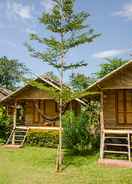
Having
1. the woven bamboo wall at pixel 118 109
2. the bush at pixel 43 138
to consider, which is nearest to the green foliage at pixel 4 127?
the bush at pixel 43 138

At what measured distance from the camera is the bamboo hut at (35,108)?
69.2 ft

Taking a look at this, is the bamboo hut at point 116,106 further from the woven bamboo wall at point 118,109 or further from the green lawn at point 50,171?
the green lawn at point 50,171

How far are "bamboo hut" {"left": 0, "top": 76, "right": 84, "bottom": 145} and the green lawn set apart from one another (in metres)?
4.04

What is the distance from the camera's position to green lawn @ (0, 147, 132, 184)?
11719 millimetres

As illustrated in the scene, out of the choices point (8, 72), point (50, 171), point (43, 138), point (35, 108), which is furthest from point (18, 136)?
point (8, 72)

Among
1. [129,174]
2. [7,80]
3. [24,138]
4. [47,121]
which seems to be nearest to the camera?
[129,174]

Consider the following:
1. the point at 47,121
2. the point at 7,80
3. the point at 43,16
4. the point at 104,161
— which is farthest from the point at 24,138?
the point at 7,80

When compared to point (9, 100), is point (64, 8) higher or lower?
higher

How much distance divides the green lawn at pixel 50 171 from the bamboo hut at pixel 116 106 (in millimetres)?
1623

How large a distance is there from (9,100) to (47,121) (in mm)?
3032

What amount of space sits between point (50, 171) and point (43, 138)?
25.6 feet

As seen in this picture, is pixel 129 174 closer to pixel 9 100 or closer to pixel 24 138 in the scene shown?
pixel 24 138

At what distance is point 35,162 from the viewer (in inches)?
602

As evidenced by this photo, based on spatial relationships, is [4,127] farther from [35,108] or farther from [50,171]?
[50,171]
